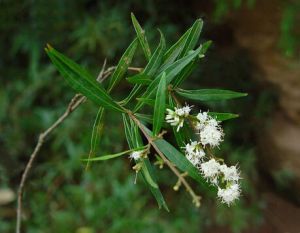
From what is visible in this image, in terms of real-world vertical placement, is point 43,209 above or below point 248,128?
above

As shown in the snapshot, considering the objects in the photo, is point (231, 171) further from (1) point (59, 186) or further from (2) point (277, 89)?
(2) point (277, 89)

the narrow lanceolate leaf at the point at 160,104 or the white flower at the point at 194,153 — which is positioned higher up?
the narrow lanceolate leaf at the point at 160,104

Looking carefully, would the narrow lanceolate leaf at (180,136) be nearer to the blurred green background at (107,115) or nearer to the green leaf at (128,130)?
the green leaf at (128,130)

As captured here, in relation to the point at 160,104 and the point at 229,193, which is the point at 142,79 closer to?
the point at 160,104

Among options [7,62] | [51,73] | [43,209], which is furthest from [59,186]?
[7,62]

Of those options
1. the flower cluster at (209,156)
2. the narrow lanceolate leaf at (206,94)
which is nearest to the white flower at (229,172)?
the flower cluster at (209,156)

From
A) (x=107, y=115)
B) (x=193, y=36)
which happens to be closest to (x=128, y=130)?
(x=193, y=36)

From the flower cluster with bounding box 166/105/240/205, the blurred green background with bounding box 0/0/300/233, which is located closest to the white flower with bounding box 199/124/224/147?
the flower cluster with bounding box 166/105/240/205

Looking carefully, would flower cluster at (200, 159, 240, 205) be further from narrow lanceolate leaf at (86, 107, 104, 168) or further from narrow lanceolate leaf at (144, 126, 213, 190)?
narrow lanceolate leaf at (86, 107, 104, 168)
